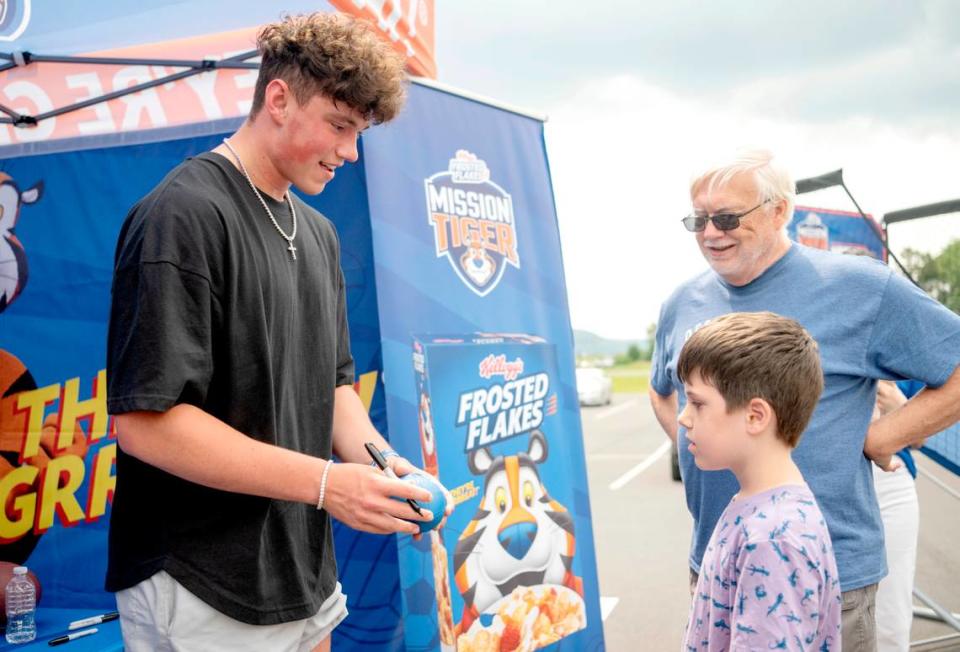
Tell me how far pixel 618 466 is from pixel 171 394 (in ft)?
40.6

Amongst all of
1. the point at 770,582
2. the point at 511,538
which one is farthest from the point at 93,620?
the point at 770,582

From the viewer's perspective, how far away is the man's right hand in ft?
5.48

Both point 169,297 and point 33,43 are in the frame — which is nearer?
point 169,297

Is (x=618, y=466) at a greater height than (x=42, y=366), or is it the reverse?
(x=42, y=366)

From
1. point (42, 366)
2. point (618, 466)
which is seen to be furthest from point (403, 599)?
point (618, 466)

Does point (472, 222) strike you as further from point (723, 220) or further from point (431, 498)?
point (431, 498)

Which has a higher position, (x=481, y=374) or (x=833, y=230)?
(x=833, y=230)

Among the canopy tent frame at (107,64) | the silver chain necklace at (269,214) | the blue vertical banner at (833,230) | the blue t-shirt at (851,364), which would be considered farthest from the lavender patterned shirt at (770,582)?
the blue vertical banner at (833,230)

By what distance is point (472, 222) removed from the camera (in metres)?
3.74

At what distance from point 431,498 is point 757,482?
0.71m

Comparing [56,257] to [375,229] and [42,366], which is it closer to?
[42,366]

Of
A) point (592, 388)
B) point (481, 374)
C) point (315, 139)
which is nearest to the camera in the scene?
point (315, 139)

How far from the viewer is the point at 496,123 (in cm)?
396

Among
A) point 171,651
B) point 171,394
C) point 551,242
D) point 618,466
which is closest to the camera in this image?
point 171,394
